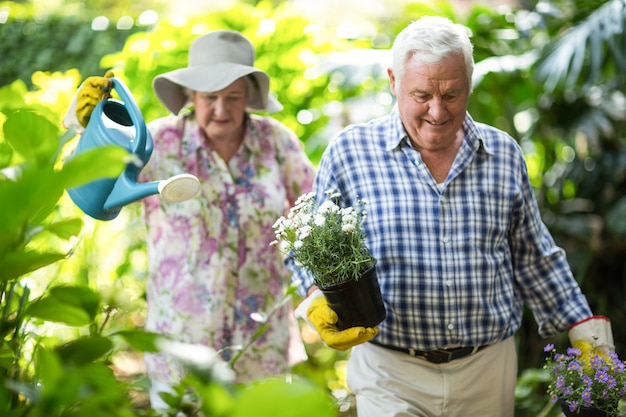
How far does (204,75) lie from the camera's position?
7.08 feet

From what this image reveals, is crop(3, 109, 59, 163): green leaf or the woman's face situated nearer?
crop(3, 109, 59, 163): green leaf

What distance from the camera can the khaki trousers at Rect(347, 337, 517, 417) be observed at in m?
1.74

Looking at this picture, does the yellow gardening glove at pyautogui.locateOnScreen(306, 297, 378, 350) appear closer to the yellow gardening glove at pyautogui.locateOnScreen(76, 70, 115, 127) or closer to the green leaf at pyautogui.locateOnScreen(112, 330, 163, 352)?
the yellow gardening glove at pyautogui.locateOnScreen(76, 70, 115, 127)

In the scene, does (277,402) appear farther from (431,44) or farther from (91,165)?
(431,44)

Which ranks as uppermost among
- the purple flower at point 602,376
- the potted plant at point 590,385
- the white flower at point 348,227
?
the white flower at point 348,227

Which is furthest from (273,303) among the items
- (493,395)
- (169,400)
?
(169,400)

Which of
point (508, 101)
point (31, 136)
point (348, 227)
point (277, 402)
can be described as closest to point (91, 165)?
point (31, 136)

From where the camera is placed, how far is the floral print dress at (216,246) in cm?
221

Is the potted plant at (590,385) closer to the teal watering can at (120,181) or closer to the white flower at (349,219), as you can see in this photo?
the white flower at (349,219)

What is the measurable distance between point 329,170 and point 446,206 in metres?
0.29

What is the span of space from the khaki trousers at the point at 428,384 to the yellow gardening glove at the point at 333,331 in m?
0.21

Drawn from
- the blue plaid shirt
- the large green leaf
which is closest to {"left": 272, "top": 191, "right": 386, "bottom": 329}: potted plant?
the blue plaid shirt

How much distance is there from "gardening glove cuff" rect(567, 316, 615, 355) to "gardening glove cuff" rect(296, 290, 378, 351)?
1.64 feet

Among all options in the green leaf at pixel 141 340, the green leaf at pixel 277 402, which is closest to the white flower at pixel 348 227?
the green leaf at pixel 141 340
